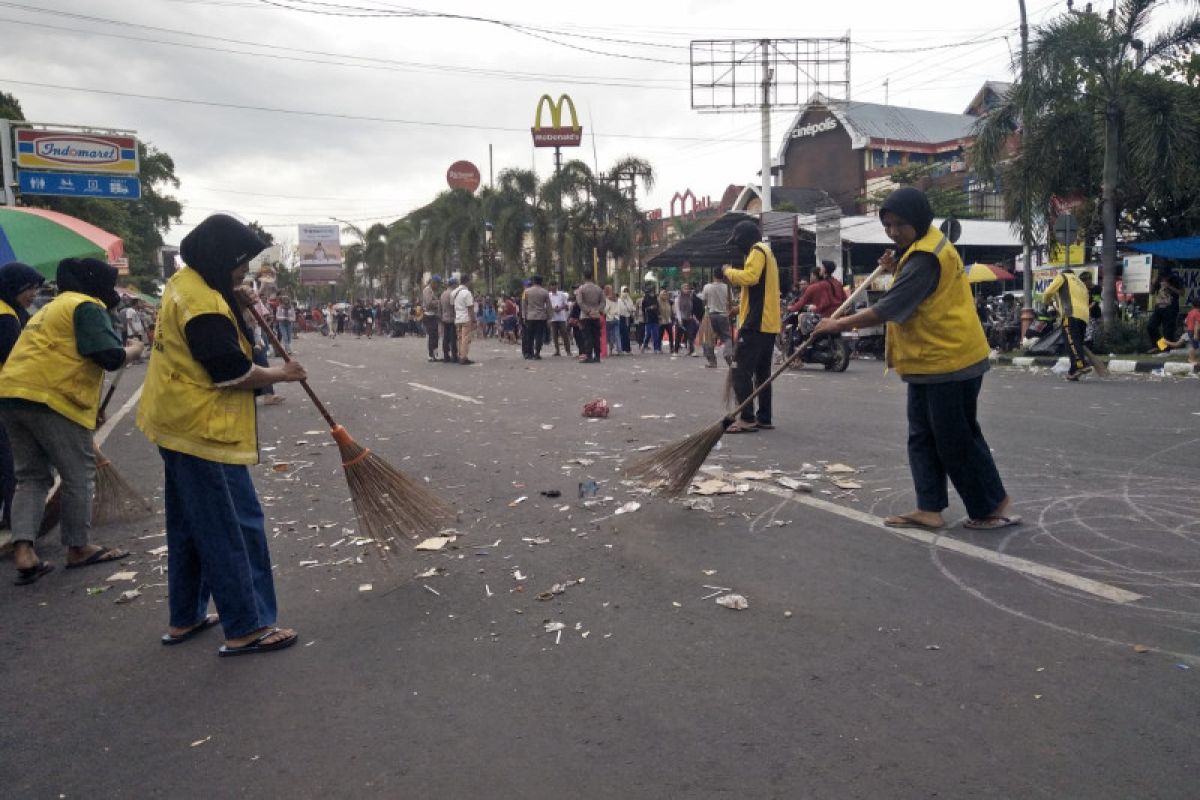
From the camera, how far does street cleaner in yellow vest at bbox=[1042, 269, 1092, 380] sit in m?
11.6

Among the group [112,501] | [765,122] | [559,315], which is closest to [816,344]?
[559,315]

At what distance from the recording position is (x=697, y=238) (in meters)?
30.5

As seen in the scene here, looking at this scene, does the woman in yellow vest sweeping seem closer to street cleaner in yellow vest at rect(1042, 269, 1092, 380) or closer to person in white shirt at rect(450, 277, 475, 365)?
street cleaner in yellow vest at rect(1042, 269, 1092, 380)

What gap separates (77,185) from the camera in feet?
72.8

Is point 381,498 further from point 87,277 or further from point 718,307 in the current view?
point 718,307

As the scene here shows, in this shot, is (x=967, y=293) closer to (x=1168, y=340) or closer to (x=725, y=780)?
(x=725, y=780)

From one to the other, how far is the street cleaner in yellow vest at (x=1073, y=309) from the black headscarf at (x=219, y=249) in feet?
36.1

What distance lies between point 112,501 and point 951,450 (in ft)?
16.5

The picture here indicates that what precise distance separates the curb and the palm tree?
2.33 metres

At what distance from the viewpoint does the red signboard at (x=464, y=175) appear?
4797cm

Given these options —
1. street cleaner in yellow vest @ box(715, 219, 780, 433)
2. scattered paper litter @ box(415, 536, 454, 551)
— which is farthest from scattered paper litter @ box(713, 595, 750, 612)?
street cleaner in yellow vest @ box(715, 219, 780, 433)

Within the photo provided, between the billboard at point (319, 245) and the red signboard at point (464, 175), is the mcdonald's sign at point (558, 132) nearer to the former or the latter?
the red signboard at point (464, 175)

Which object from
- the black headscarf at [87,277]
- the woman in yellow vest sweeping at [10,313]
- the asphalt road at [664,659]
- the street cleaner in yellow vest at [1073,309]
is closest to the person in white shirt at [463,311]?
the street cleaner in yellow vest at [1073,309]

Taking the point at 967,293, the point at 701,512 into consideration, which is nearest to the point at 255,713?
the point at 701,512
